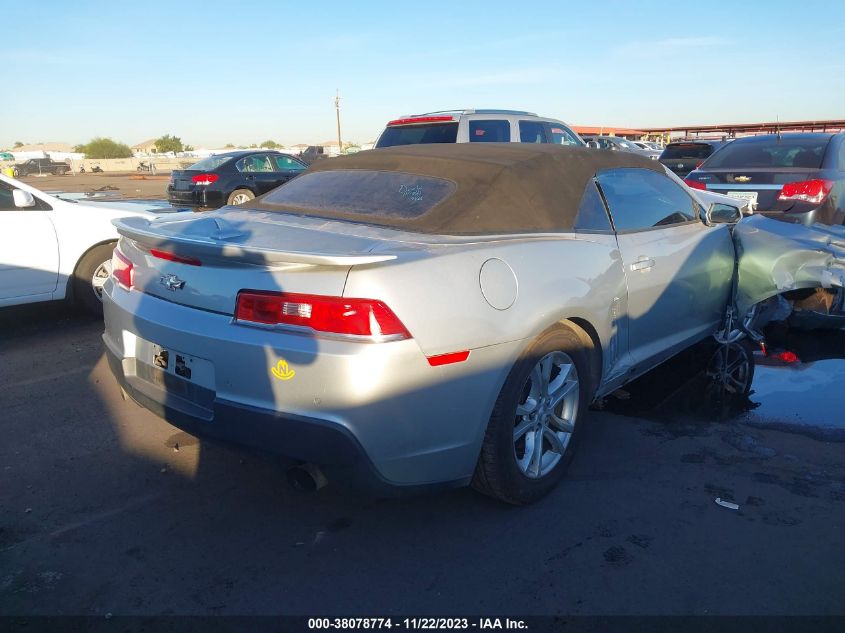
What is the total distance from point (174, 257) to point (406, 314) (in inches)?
43.8

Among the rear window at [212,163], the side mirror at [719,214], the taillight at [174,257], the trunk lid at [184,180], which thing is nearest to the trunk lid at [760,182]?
the side mirror at [719,214]

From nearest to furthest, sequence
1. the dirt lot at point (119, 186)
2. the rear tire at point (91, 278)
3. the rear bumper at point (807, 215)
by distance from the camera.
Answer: the rear tire at point (91, 278) → the rear bumper at point (807, 215) → the dirt lot at point (119, 186)

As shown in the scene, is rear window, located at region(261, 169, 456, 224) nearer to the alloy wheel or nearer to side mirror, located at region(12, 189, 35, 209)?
the alloy wheel

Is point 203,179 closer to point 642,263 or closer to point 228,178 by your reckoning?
point 228,178

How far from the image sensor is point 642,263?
3832mm

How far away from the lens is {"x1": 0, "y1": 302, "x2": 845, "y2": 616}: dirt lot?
249 centimetres

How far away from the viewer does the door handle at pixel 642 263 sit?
3766 mm

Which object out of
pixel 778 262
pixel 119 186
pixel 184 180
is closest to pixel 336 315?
pixel 778 262

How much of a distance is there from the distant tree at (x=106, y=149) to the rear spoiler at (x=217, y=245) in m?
80.9

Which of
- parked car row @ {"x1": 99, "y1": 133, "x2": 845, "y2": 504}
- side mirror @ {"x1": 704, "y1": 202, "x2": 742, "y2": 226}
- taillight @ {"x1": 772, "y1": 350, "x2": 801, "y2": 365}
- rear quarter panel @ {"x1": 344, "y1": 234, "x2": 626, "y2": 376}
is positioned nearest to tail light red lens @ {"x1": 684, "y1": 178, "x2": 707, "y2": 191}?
taillight @ {"x1": 772, "y1": 350, "x2": 801, "y2": 365}

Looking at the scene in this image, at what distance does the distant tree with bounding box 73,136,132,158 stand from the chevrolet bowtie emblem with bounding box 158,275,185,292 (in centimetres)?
8127

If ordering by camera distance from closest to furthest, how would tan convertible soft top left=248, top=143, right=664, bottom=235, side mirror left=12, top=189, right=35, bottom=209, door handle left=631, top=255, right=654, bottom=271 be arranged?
1. tan convertible soft top left=248, top=143, right=664, bottom=235
2. door handle left=631, top=255, right=654, bottom=271
3. side mirror left=12, top=189, right=35, bottom=209

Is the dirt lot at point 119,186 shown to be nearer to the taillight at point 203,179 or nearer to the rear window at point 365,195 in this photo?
the taillight at point 203,179

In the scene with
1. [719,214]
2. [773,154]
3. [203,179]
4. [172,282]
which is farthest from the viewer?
[203,179]
